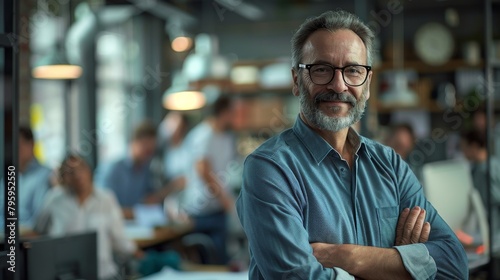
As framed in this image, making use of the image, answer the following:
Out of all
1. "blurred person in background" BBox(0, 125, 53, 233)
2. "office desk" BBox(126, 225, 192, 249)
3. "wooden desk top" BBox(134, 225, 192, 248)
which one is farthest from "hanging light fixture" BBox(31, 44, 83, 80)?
"wooden desk top" BBox(134, 225, 192, 248)

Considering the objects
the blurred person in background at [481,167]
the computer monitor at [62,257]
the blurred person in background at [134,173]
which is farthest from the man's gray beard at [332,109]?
the blurred person in background at [134,173]

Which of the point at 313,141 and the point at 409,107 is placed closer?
the point at 313,141

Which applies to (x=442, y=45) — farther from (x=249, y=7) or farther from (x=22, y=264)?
(x=22, y=264)

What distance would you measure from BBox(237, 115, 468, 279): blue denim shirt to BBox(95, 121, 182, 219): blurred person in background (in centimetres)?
536

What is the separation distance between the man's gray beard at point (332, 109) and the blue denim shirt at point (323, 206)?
49mm

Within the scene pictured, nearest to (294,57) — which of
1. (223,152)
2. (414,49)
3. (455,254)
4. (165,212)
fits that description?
(455,254)

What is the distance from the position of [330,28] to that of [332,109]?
0.21m

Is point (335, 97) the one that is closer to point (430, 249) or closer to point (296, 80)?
point (296, 80)

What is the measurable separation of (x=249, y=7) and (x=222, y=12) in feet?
1.18

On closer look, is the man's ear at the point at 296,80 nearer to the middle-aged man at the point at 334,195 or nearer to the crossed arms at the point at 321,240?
the middle-aged man at the point at 334,195

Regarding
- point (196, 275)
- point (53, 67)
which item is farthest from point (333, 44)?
point (53, 67)

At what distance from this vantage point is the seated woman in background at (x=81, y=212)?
5.38m

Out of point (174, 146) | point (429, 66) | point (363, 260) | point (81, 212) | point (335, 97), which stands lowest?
point (81, 212)

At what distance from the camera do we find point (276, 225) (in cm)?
181
